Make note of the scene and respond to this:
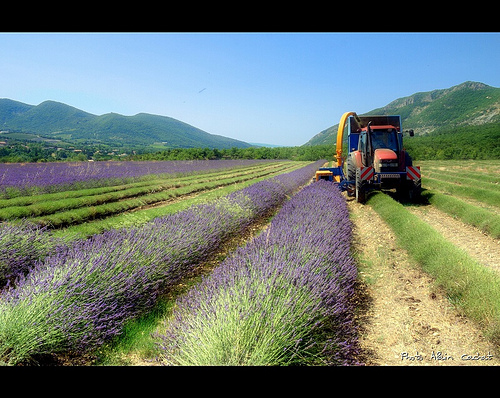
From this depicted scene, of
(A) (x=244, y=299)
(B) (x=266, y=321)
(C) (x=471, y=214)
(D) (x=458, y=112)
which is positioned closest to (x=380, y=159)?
(C) (x=471, y=214)

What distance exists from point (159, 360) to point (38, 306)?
1.13 m

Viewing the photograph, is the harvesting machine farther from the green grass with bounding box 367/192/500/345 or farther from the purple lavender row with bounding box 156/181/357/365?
the purple lavender row with bounding box 156/181/357/365

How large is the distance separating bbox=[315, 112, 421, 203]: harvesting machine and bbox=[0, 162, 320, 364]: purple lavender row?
22.3ft

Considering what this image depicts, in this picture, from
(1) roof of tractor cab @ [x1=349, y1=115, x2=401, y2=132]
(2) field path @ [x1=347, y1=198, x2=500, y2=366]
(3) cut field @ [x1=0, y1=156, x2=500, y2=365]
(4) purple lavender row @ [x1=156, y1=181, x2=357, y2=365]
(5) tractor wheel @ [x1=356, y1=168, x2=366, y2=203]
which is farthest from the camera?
(1) roof of tractor cab @ [x1=349, y1=115, x2=401, y2=132]

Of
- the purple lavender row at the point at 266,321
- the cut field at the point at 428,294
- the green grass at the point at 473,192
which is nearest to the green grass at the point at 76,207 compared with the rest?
the purple lavender row at the point at 266,321

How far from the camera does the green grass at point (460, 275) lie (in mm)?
2965

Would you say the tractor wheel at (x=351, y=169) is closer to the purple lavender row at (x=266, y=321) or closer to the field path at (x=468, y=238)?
the field path at (x=468, y=238)

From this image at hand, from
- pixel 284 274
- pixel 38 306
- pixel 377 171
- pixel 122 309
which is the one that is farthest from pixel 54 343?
pixel 377 171

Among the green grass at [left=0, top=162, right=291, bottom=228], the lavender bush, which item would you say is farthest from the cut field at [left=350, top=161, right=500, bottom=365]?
the green grass at [left=0, top=162, right=291, bottom=228]

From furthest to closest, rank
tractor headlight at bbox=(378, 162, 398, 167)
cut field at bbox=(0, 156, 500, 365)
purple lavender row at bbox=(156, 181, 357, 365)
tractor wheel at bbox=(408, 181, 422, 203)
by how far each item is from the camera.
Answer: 1. tractor wheel at bbox=(408, 181, 422, 203)
2. tractor headlight at bbox=(378, 162, 398, 167)
3. cut field at bbox=(0, 156, 500, 365)
4. purple lavender row at bbox=(156, 181, 357, 365)

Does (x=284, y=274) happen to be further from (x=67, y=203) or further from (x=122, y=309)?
(x=67, y=203)

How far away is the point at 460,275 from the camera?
371 cm

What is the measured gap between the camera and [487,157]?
151 feet

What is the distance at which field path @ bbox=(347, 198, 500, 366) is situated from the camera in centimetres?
260
